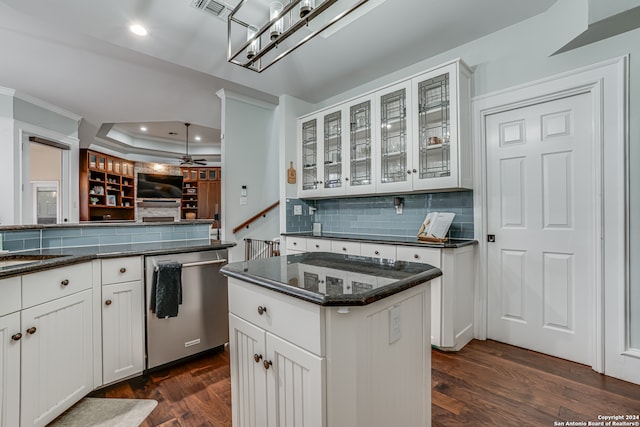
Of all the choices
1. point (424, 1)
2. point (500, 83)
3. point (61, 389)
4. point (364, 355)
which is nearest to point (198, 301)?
point (61, 389)

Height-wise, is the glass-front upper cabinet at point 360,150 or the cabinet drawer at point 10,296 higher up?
the glass-front upper cabinet at point 360,150

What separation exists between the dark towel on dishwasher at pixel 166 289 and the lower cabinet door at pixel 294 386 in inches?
48.4

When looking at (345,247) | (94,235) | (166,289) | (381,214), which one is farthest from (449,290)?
(94,235)

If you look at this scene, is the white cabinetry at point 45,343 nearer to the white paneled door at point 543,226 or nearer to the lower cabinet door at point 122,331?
the lower cabinet door at point 122,331

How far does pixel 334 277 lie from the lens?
47.4 inches

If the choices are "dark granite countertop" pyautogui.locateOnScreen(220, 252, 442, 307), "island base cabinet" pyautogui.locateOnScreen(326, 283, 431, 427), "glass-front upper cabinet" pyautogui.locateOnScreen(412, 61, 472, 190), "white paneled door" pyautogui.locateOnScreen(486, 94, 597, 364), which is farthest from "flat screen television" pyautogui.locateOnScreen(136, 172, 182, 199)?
"island base cabinet" pyautogui.locateOnScreen(326, 283, 431, 427)

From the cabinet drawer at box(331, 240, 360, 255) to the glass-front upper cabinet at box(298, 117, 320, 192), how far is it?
A: 95cm

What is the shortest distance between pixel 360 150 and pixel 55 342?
9.59 ft

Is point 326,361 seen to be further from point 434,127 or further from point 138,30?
point 138,30

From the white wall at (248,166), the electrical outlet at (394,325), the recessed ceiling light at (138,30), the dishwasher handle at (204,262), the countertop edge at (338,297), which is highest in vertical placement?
the recessed ceiling light at (138,30)

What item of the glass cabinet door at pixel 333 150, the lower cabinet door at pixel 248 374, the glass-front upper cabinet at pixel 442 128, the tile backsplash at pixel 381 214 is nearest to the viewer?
the lower cabinet door at pixel 248 374

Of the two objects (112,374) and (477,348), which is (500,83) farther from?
(112,374)

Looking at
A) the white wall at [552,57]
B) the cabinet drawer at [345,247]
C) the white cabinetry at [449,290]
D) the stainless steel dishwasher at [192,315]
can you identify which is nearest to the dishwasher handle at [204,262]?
the stainless steel dishwasher at [192,315]

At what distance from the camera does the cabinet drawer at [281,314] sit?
0.99 m
